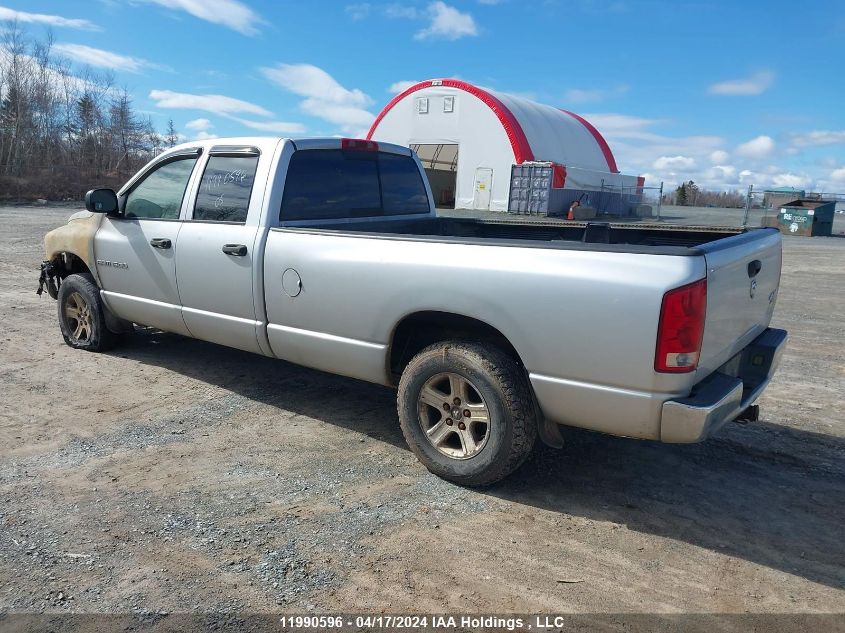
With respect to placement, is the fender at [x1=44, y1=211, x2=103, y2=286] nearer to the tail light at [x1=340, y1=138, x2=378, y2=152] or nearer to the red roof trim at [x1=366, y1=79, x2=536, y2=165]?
the tail light at [x1=340, y1=138, x2=378, y2=152]

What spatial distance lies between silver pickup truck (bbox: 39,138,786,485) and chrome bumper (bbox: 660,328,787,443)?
11 mm

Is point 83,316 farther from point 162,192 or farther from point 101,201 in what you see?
point 162,192

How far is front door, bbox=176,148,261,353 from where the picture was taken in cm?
461

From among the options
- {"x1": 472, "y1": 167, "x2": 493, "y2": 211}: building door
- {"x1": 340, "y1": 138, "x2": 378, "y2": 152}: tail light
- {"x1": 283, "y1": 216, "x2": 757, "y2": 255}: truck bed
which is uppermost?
{"x1": 472, "y1": 167, "x2": 493, "y2": 211}: building door

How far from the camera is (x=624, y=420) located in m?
3.16

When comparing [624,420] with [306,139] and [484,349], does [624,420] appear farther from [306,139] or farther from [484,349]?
[306,139]

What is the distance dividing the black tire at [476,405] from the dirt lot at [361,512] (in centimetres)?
16

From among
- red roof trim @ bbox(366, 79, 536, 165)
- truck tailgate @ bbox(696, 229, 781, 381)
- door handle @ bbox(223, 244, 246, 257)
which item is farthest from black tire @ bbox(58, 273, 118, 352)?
red roof trim @ bbox(366, 79, 536, 165)

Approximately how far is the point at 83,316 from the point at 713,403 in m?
5.71

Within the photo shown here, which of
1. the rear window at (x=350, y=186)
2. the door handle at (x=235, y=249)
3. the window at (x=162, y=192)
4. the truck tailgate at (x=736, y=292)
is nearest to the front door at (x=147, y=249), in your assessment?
the window at (x=162, y=192)

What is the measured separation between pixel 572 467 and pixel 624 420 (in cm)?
106

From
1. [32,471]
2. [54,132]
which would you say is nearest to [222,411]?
[32,471]

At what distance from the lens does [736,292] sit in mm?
3387

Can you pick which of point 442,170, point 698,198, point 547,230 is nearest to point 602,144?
point 442,170
